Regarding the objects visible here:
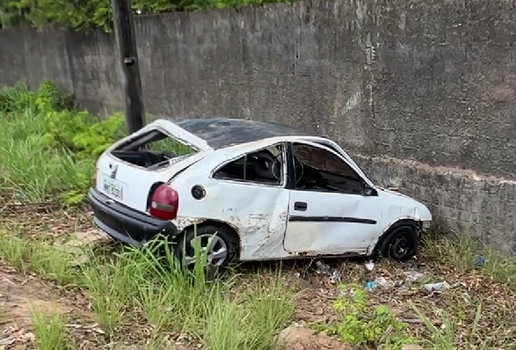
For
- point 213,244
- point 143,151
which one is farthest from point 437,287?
point 143,151

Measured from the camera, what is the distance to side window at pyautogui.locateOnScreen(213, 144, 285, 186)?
5750 millimetres

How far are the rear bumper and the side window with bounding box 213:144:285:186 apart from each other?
32.2 inches

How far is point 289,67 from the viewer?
8594 mm

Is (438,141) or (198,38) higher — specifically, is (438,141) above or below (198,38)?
below

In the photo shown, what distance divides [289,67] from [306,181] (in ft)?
9.46

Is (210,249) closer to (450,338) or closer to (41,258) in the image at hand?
(41,258)

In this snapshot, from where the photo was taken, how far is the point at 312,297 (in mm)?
5645

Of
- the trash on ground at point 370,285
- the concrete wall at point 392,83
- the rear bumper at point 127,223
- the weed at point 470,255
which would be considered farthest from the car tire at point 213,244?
the concrete wall at point 392,83

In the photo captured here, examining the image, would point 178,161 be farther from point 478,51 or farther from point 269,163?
point 478,51

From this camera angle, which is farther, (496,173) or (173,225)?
(496,173)

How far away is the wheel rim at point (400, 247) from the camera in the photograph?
6488 millimetres

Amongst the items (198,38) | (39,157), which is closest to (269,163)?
(39,157)

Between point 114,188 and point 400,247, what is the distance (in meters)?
2.82

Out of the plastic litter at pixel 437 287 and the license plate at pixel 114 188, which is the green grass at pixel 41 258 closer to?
the license plate at pixel 114 188
